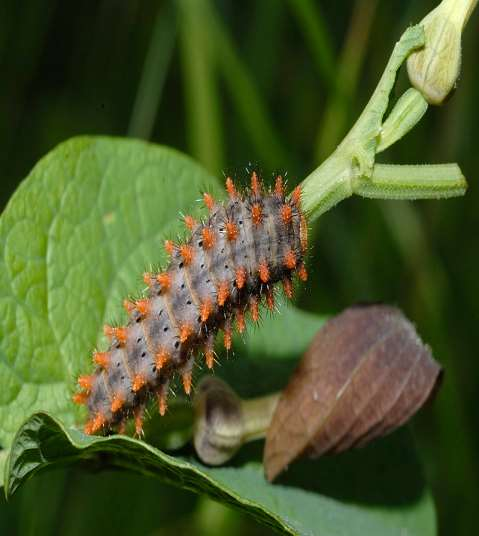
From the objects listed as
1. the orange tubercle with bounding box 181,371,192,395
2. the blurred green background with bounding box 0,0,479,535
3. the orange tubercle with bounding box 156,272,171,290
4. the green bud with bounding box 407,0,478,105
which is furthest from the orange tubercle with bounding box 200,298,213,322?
the blurred green background with bounding box 0,0,479,535

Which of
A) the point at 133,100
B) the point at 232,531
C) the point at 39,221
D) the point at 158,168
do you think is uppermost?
the point at 133,100

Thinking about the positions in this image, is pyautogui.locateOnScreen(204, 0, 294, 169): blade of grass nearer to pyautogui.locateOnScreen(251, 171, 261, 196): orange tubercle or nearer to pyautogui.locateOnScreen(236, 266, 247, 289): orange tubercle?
pyautogui.locateOnScreen(251, 171, 261, 196): orange tubercle

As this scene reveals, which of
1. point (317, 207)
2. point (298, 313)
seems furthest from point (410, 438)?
point (317, 207)

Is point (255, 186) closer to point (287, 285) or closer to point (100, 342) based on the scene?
point (287, 285)

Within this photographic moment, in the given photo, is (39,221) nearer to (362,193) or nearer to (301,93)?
(362,193)

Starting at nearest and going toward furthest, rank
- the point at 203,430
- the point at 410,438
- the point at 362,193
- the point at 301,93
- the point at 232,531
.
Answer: the point at 362,193, the point at 203,430, the point at 410,438, the point at 232,531, the point at 301,93
